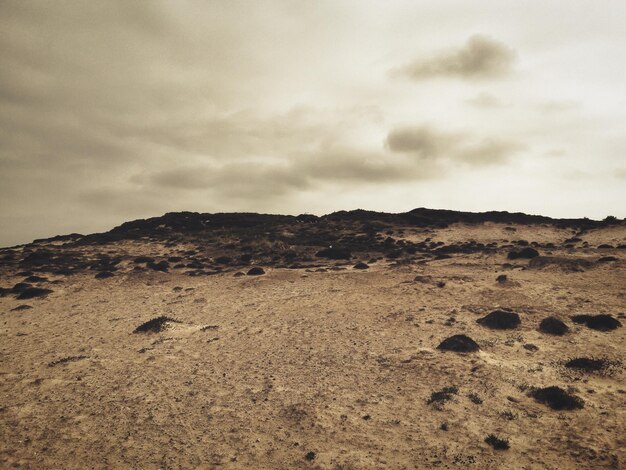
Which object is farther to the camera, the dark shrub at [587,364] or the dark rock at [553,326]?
the dark rock at [553,326]

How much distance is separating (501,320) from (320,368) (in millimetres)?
10215

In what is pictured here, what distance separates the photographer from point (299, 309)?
2327 cm

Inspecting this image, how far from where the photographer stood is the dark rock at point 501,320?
1859 centimetres

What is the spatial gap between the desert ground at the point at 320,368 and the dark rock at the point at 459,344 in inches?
5.5

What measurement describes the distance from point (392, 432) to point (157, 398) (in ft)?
26.7

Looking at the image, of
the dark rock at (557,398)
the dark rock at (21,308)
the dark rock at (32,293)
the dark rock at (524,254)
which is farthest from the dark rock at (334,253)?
the dark rock at (557,398)

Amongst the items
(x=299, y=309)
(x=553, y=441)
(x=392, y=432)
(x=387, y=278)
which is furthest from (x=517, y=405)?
(x=387, y=278)

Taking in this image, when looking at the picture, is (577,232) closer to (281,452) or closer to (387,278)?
(387,278)

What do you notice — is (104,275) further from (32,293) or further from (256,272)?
(256,272)

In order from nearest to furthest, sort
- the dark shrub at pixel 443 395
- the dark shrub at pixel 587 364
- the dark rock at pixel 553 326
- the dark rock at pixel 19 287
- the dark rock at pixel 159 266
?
the dark shrub at pixel 443 395, the dark shrub at pixel 587 364, the dark rock at pixel 553 326, the dark rock at pixel 19 287, the dark rock at pixel 159 266


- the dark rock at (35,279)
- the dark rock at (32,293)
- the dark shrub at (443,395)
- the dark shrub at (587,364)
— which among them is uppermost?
the dark rock at (35,279)

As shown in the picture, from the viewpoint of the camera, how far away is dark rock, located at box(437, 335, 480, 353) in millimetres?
15867

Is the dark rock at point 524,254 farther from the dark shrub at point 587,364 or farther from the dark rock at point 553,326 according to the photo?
the dark shrub at point 587,364

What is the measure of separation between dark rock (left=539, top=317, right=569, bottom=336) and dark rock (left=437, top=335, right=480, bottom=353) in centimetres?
436
